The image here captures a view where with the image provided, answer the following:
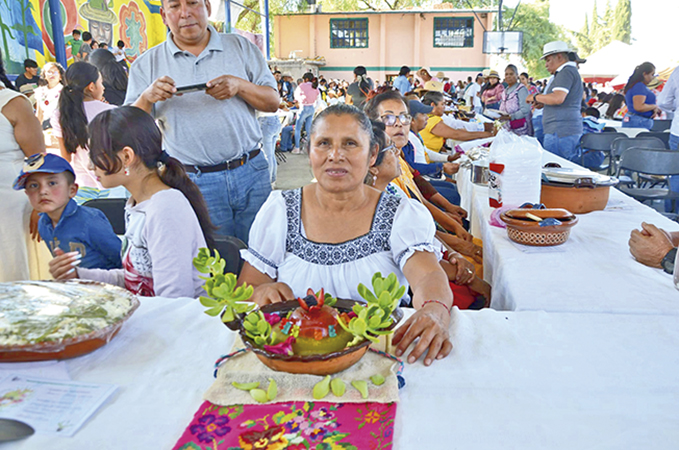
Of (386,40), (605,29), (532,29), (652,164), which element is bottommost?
(652,164)

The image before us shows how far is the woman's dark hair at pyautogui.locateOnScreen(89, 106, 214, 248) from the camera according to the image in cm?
182

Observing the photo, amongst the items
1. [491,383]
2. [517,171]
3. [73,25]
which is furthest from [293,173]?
[491,383]

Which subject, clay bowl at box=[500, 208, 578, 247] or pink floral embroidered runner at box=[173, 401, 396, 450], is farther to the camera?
clay bowl at box=[500, 208, 578, 247]

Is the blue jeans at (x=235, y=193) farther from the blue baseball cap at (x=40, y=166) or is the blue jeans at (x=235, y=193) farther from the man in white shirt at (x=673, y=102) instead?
the man in white shirt at (x=673, y=102)

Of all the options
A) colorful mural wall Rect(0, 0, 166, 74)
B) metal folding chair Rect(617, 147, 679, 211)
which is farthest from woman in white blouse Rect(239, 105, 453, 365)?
colorful mural wall Rect(0, 0, 166, 74)

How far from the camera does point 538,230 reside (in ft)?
6.64

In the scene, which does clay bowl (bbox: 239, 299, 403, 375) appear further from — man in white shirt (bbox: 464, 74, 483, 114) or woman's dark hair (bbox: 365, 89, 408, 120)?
man in white shirt (bbox: 464, 74, 483, 114)

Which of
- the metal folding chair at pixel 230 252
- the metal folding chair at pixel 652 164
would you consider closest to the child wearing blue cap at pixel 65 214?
the metal folding chair at pixel 230 252

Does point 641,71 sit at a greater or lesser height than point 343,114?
greater

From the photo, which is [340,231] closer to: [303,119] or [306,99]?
[306,99]

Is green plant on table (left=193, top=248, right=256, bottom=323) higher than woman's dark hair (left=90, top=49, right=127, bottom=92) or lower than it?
lower

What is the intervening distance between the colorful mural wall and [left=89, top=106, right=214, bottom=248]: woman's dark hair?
19.9 ft

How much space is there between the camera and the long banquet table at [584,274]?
5.08ft

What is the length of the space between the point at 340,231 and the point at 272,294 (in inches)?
13.5
